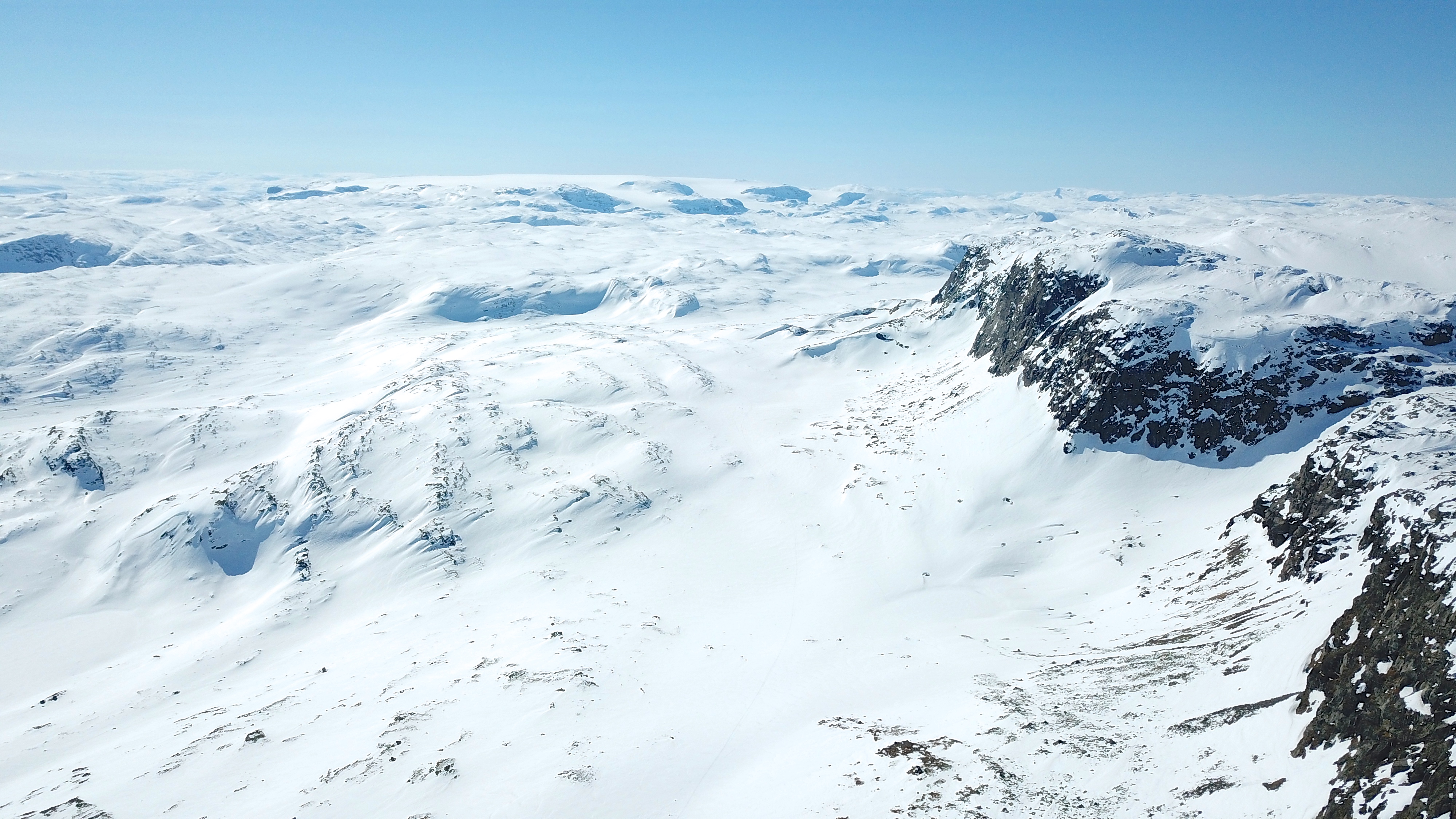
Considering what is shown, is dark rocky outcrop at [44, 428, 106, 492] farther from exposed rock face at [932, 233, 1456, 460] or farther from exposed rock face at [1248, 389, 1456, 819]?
exposed rock face at [1248, 389, 1456, 819]

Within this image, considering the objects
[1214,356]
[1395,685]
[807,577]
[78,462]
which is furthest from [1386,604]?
[78,462]

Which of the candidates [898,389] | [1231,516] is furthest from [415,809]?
[898,389]

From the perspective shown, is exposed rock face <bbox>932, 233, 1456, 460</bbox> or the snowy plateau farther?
exposed rock face <bbox>932, 233, 1456, 460</bbox>

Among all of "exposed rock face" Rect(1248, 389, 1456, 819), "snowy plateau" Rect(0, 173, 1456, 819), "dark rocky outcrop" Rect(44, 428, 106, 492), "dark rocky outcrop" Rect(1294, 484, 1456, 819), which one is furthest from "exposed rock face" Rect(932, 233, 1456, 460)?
"dark rocky outcrop" Rect(44, 428, 106, 492)

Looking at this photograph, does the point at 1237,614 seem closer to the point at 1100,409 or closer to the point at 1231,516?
the point at 1231,516

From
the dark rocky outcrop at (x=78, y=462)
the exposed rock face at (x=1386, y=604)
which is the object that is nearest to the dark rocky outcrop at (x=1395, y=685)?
the exposed rock face at (x=1386, y=604)

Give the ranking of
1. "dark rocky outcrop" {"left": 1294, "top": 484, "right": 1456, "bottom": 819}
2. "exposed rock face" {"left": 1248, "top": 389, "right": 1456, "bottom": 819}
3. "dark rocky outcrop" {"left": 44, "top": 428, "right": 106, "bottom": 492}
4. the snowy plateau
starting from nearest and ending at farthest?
1. "dark rocky outcrop" {"left": 1294, "top": 484, "right": 1456, "bottom": 819}
2. "exposed rock face" {"left": 1248, "top": 389, "right": 1456, "bottom": 819}
3. the snowy plateau
4. "dark rocky outcrop" {"left": 44, "top": 428, "right": 106, "bottom": 492}

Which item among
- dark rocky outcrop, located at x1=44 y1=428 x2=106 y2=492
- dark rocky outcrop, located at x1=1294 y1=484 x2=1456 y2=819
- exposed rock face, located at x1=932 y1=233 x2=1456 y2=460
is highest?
exposed rock face, located at x1=932 y1=233 x2=1456 y2=460

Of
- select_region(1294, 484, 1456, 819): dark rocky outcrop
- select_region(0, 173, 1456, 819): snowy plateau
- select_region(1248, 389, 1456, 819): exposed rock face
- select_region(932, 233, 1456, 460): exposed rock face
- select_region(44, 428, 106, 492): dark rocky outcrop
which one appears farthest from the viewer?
select_region(44, 428, 106, 492): dark rocky outcrop

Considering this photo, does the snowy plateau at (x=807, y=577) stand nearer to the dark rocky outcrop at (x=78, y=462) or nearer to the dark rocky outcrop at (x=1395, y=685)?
the dark rocky outcrop at (x=1395, y=685)
